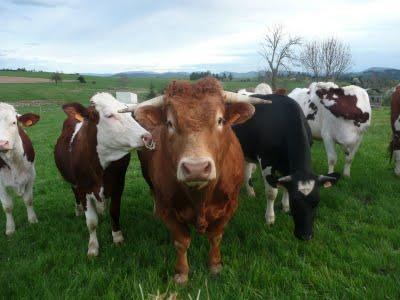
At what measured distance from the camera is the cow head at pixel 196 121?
2.67 meters

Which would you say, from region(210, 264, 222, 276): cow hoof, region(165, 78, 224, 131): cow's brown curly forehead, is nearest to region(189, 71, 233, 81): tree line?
region(165, 78, 224, 131): cow's brown curly forehead

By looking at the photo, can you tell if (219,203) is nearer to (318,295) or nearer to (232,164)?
(232,164)

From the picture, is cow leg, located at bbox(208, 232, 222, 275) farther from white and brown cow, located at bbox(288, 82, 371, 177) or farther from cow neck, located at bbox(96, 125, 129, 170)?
white and brown cow, located at bbox(288, 82, 371, 177)

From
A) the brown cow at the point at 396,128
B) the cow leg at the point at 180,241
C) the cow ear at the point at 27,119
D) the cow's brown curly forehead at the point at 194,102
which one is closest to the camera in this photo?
the cow's brown curly forehead at the point at 194,102

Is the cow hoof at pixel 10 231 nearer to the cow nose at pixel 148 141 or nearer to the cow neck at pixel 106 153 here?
the cow neck at pixel 106 153

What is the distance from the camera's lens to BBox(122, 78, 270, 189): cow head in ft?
8.76

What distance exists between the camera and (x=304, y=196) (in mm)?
4164

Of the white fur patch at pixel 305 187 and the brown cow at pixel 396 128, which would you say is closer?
the white fur patch at pixel 305 187

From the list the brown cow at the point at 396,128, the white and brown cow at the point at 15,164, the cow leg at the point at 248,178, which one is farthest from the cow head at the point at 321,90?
the white and brown cow at the point at 15,164

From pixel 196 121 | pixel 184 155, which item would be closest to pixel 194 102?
pixel 196 121

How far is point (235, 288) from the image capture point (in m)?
3.48

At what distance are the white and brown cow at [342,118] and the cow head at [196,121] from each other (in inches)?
168

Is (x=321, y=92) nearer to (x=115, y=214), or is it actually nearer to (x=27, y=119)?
(x=115, y=214)

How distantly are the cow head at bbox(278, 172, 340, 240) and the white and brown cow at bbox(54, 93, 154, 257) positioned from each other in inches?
64.5
